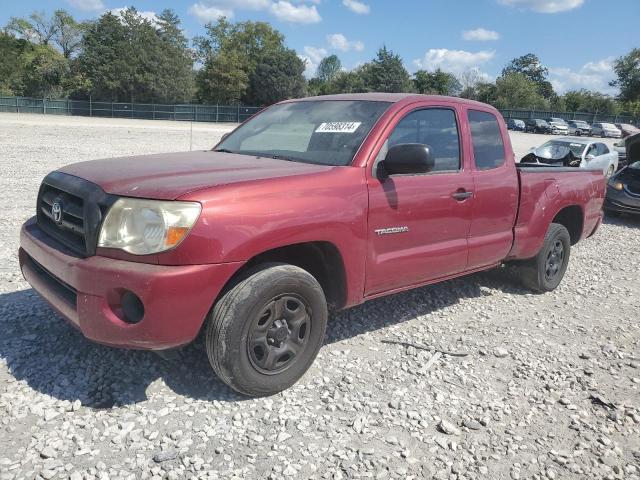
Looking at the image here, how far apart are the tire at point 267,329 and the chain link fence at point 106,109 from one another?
5031 cm

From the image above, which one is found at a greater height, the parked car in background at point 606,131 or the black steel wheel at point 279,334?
the parked car in background at point 606,131

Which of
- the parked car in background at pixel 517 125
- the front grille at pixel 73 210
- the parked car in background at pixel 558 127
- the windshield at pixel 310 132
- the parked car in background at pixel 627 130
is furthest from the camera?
the parked car in background at pixel 517 125

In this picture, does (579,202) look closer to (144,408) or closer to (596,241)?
(596,241)

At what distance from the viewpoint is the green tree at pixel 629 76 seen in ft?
240

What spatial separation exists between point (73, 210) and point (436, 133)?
267cm

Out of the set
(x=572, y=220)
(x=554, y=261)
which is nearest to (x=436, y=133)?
(x=554, y=261)

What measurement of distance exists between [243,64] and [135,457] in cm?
6303

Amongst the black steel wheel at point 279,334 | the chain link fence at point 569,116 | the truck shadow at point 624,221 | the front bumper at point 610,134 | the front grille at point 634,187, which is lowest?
the truck shadow at point 624,221

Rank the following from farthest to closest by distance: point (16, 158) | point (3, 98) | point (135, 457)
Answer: point (3, 98)
point (16, 158)
point (135, 457)

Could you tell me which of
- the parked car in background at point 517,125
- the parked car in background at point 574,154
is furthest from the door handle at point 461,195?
the parked car in background at point 517,125

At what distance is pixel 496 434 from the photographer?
122 inches

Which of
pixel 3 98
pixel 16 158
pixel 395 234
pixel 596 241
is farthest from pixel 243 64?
pixel 395 234

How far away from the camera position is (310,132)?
4012mm

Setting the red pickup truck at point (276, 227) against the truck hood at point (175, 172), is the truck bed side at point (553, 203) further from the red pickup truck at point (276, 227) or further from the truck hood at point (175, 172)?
the truck hood at point (175, 172)
